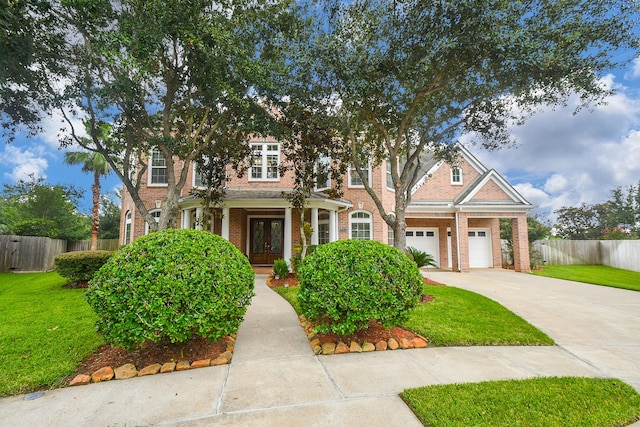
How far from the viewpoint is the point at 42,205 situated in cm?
2317

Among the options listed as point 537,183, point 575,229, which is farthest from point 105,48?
point 575,229

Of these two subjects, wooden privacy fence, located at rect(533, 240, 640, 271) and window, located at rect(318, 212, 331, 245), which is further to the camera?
wooden privacy fence, located at rect(533, 240, 640, 271)

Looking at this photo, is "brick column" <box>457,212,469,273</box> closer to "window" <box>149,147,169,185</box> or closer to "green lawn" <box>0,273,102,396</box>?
"green lawn" <box>0,273,102,396</box>

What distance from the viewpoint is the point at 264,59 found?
9.81 metres

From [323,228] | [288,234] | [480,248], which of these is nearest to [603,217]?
[480,248]

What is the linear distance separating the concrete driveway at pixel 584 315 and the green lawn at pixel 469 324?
0.42 metres

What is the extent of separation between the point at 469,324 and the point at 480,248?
1308 cm

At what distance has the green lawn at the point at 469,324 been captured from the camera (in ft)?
16.3

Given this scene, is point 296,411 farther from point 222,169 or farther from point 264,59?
point 222,169

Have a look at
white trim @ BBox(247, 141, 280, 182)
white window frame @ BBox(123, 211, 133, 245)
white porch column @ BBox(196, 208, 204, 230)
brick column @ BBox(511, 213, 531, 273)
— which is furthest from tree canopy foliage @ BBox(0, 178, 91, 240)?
brick column @ BBox(511, 213, 531, 273)

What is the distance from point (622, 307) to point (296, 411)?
9.02 meters

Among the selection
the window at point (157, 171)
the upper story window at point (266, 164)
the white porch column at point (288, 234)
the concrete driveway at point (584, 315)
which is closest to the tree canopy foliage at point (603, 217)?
the concrete driveway at point (584, 315)

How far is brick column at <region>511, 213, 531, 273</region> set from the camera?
1520cm

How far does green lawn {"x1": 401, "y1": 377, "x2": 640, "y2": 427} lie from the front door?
13.1 meters
